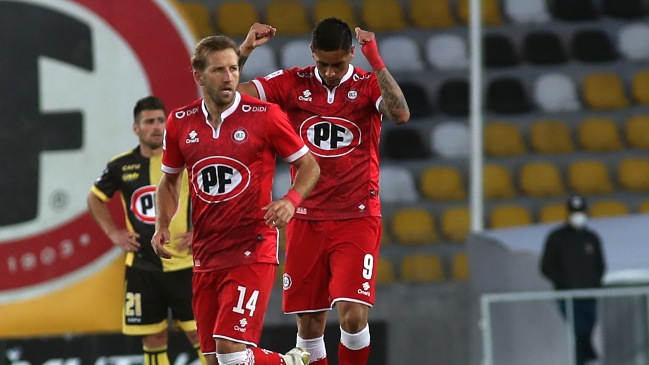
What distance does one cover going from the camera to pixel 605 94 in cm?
1282

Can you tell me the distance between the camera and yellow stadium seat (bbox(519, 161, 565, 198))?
39.7 ft

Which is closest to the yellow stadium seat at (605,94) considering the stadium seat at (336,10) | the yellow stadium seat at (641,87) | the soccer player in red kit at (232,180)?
the yellow stadium seat at (641,87)

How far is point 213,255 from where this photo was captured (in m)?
6.16

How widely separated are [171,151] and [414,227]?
5.22m

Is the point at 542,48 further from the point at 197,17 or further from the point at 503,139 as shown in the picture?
the point at 197,17

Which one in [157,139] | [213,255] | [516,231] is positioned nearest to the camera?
[213,255]

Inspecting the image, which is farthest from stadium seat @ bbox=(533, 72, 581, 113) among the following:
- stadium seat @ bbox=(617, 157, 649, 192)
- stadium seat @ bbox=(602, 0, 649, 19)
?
stadium seat @ bbox=(602, 0, 649, 19)

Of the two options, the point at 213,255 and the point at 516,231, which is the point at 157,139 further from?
the point at 516,231

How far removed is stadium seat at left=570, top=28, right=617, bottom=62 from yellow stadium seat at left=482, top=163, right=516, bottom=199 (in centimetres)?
164

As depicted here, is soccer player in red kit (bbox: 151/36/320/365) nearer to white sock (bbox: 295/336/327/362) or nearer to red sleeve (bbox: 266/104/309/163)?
red sleeve (bbox: 266/104/309/163)

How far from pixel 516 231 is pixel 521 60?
2.17 metres

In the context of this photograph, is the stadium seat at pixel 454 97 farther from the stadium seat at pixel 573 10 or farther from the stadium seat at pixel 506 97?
the stadium seat at pixel 573 10

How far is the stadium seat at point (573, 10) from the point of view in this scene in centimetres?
1298

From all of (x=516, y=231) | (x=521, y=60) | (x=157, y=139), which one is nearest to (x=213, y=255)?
(x=157, y=139)
